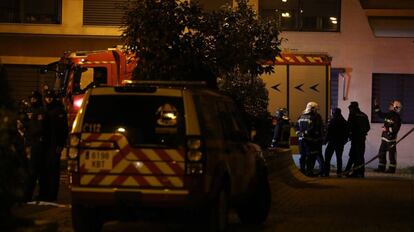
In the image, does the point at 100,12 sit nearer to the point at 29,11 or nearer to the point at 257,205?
the point at 29,11

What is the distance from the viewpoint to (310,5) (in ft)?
82.4

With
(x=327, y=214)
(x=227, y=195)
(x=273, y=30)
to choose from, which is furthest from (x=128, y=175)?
(x=273, y=30)

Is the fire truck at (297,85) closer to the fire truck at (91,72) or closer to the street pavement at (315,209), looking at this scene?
the street pavement at (315,209)

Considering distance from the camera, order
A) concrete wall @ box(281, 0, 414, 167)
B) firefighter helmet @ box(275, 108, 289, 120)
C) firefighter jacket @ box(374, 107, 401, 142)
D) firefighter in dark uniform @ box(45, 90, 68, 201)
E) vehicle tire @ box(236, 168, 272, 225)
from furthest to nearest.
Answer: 1. concrete wall @ box(281, 0, 414, 167)
2. firefighter jacket @ box(374, 107, 401, 142)
3. firefighter helmet @ box(275, 108, 289, 120)
4. firefighter in dark uniform @ box(45, 90, 68, 201)
5. vehicle tire @ box(236, 168, 272, 225)

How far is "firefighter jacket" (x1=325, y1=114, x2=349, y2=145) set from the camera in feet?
68.1

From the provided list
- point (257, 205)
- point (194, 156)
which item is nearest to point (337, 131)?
point (257, 205)

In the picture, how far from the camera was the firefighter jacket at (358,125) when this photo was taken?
68.7 feet

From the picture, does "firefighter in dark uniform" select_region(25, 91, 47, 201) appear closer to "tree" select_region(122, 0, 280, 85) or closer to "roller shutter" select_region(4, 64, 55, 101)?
"tree" select_region(122, 0, 280, 85)

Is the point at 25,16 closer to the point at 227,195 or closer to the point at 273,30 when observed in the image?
the point at 273,30

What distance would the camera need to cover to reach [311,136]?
67.2 feet

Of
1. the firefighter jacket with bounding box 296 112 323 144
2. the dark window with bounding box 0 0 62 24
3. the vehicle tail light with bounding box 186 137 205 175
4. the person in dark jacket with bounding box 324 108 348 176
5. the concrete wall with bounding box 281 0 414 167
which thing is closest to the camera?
the vehicle tail light with bounding box 186 137 205 175

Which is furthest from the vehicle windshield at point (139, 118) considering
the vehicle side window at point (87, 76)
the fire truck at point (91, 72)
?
the vehicle side window at point (87, 76)

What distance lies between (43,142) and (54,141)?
0.18 metres

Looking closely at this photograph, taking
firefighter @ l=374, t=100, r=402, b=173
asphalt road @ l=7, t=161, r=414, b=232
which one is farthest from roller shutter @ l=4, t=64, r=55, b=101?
firefighter @ l=374, t=100, r=402, b=173
